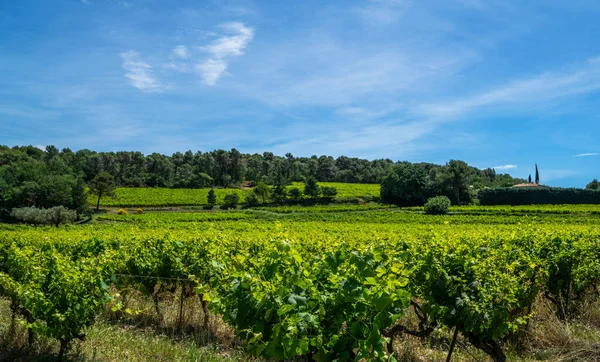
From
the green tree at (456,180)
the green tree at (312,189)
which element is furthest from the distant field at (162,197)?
the green tree at (456,180)

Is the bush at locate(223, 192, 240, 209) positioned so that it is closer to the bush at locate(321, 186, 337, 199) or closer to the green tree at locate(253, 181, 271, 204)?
the green tree at locate(253, 181, 271, 204)

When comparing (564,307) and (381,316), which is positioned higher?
(381,316)

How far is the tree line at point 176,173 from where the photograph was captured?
220 ft

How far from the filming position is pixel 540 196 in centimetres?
6706

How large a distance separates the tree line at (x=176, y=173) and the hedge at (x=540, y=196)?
526 centimetres

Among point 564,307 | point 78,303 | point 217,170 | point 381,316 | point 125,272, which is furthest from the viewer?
point 217,170

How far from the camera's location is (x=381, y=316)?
3.87 metres

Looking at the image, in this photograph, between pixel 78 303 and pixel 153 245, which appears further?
pixel 153 245

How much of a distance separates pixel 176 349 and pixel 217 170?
109718 mm

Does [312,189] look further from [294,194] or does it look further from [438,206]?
[438,206]

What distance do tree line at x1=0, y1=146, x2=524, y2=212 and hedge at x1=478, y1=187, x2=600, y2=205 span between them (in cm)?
526

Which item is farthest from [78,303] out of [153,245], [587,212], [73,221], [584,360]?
[73,221]

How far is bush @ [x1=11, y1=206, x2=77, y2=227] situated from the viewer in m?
56.0

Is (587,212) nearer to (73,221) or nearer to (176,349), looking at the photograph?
(176,349)
